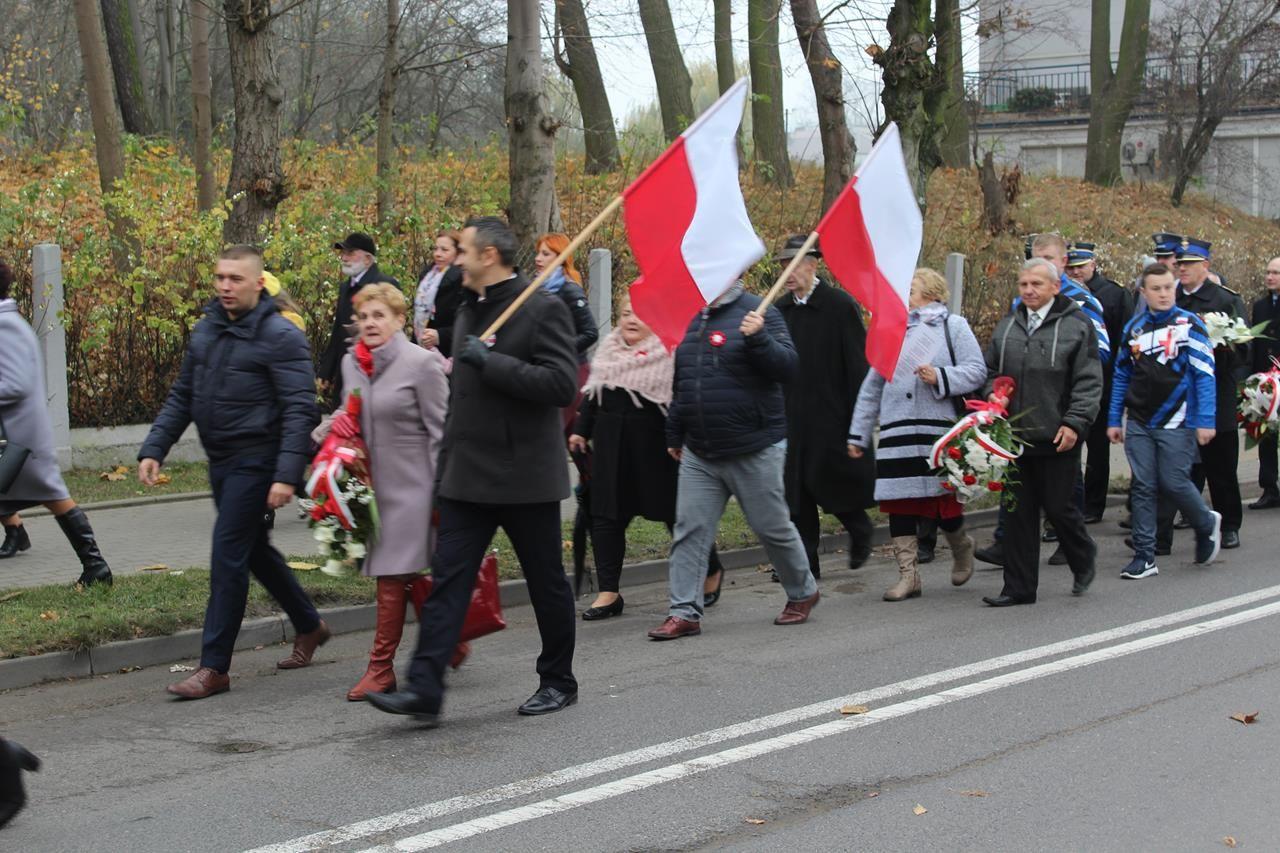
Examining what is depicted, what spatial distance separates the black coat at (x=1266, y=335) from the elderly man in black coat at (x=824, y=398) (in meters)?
4.31

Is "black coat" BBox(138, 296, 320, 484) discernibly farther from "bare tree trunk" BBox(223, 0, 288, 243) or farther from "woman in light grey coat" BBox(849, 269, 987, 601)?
"bare tree trunk" BBox(223, 0, 288, 243)

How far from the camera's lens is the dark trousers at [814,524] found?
9.38m

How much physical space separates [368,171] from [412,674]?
1683 centimetres

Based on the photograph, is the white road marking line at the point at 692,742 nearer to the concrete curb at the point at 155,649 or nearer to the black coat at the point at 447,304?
the concrete curb at the point at 155,649

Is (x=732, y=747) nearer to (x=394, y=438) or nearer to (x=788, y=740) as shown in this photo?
(x=788, y=740)

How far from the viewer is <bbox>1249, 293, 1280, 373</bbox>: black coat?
1217 centimetres

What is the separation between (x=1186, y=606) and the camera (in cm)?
868

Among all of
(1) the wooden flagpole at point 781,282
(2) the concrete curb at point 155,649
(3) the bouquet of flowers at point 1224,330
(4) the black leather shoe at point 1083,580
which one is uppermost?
(1) the wooden flagpole at point 781,282

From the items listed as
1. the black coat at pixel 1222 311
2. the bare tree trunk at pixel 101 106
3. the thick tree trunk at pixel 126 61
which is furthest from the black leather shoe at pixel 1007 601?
the thick tree trunk at pixel 126 61

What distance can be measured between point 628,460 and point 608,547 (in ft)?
1.62

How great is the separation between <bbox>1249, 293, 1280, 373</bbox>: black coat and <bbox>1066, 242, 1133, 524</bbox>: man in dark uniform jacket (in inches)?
47.0

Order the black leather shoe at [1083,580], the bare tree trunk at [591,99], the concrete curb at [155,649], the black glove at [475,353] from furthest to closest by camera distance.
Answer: the bare tree trunk at [591,99], the black leather shoe at [1083,580], the concrete curb at [155,649], the black glove at [475,353]

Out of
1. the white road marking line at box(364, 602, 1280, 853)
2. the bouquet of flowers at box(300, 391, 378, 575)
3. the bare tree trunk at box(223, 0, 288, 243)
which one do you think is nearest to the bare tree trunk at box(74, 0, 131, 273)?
the bare tree trunk at box(223, 0, 288, 243)

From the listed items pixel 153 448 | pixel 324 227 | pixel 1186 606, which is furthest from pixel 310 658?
pixel 324 227
